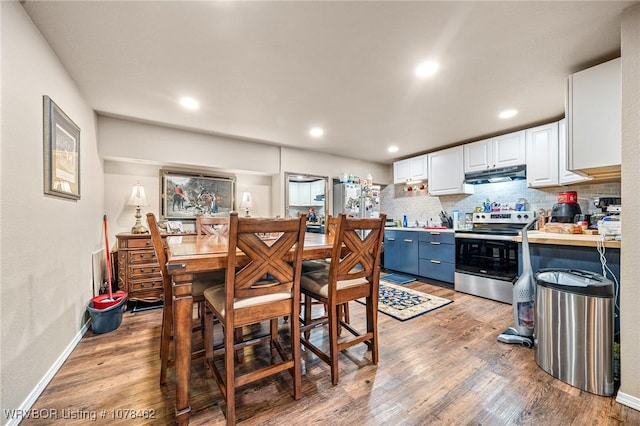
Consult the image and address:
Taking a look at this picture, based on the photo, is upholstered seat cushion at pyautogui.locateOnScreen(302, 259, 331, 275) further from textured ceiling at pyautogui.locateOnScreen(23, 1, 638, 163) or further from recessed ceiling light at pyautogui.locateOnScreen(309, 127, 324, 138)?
recessed ceiling light at pyautogui.locateOnScreen(309, 127, 324, 138)

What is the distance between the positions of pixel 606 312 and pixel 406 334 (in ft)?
4.33

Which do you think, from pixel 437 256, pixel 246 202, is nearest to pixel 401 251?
pixel 437 256

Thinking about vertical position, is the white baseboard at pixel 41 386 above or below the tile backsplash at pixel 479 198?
below

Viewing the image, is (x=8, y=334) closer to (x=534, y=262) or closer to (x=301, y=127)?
(x=301, y=127)

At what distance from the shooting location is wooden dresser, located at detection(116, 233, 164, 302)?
295 cm

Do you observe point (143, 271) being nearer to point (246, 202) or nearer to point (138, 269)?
point (138, 269)

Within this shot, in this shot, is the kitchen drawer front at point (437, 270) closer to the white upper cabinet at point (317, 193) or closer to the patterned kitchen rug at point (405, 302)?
the patterned kitchen rug at point (405, 302)

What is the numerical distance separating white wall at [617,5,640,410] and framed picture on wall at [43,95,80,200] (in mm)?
3611

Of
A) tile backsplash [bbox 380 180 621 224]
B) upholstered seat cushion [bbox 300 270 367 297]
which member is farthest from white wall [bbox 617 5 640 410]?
tile backsplash [bbox 380 180 621 224]

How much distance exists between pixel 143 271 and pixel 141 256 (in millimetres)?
184

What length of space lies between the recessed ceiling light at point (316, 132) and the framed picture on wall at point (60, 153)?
247 cm

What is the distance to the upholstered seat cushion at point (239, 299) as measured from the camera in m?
1.34

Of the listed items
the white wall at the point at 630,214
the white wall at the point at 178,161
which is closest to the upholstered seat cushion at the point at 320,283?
the white wall at the point at 630,214

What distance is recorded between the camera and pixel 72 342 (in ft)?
6.64
